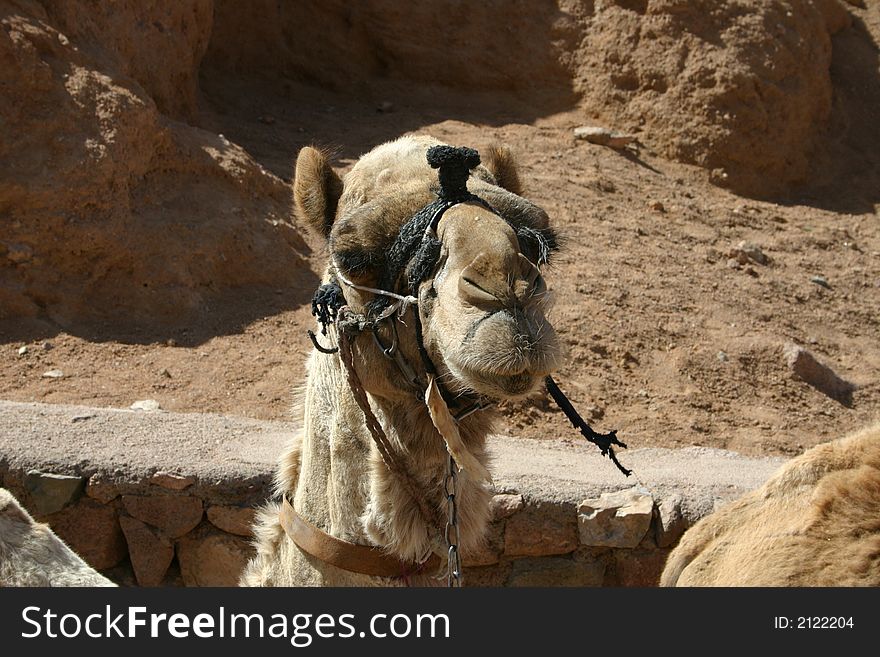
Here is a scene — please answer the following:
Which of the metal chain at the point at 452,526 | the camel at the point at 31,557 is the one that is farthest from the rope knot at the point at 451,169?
the camel at the point at 31,557

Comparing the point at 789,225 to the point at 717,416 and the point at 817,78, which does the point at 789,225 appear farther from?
the point at 717,416

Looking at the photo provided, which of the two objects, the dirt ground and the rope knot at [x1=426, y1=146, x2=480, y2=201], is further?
the dirt ground

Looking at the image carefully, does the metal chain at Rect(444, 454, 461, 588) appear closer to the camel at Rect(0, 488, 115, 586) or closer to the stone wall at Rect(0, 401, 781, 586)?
the camel at Rect(0, 488, 115, 586)

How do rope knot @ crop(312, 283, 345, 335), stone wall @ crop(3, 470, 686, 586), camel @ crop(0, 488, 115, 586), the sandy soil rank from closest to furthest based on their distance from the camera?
camel @ crop(0, 488, 115, 586) → rope knot @ crop(312, 283, 345, 335) → stone wall @ crop(3, 470, 686, 586) → the sandy soil

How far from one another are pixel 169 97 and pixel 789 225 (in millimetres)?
6515

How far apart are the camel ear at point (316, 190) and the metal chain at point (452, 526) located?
747 mm

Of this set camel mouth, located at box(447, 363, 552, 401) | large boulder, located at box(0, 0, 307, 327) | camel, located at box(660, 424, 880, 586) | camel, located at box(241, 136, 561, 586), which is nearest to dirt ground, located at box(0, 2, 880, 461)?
large boulder, located at box(0, 0, 307, 327)

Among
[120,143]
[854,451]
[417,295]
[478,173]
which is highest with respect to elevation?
[478,173]

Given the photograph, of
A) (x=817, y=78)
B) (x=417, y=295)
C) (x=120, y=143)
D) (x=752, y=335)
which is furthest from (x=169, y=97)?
(x=417, y=295)

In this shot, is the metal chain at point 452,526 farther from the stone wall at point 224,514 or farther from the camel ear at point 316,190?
the stone wall at point 224,514

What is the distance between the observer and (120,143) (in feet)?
26.7

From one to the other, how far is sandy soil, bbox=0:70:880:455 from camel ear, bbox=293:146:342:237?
2.87 m

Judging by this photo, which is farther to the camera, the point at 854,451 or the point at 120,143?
the point at 120,143

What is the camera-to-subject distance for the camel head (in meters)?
2.16
